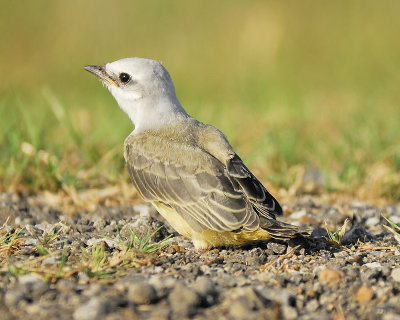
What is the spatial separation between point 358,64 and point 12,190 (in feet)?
31.2

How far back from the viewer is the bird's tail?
4195 mm

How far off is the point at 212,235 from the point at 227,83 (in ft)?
29.9

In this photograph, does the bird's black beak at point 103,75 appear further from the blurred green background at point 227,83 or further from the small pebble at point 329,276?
the small pebble at point 329,276

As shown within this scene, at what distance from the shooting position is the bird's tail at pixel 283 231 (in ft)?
13.8

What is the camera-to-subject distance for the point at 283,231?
13.8 feet

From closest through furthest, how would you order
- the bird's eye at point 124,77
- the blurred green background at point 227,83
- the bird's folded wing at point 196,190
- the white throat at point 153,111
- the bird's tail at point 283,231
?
the bird's tail at point 283,231
the bird's folded wing at point 196,190
the white throat at point 153,111
the bird's eye at point 124,77
the blurred green background at point 227,83

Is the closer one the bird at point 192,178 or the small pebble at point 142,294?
the small pebble at point 142,294

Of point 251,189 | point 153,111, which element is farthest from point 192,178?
point 153,111

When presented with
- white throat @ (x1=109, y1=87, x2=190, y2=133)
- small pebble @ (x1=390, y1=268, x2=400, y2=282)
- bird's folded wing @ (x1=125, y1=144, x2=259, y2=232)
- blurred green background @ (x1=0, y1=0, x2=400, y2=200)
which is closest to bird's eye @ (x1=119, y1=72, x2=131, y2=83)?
white throat @ (x1=109, y1=87, x2=190, y2=133)

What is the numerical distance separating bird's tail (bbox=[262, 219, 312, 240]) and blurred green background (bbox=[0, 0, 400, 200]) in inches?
86.7

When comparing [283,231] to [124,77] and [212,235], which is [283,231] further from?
[124,77]

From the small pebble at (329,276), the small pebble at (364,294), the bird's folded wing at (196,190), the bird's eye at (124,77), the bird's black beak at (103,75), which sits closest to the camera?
the small pebble at (364,294)

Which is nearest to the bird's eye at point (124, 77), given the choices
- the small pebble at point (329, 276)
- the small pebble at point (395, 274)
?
the small pebble at point (329, 276)

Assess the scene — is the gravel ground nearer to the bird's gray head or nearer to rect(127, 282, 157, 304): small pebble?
rect(127, 282, 157, 304): small pebble
